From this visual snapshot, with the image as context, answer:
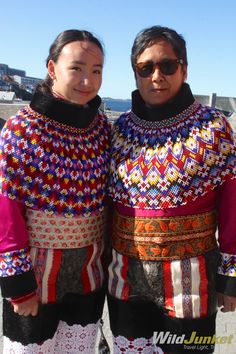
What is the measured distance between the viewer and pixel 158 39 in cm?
174

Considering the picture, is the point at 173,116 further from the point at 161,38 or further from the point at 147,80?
the point at 161,38

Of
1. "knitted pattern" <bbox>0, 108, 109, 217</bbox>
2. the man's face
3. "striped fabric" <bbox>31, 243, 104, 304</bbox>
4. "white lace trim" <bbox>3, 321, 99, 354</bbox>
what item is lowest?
"white lace trim" <bbox>3, 321, 99, 354</bbox>

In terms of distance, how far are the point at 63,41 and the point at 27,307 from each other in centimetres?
114

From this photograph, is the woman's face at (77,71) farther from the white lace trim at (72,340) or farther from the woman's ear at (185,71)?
the white lace trim at (72,340)

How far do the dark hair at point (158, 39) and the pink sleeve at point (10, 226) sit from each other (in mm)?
835

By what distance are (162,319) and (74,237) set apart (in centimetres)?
53

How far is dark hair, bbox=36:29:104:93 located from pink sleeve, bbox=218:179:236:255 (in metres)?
0.82

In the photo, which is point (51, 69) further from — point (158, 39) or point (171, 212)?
point (171, 212)

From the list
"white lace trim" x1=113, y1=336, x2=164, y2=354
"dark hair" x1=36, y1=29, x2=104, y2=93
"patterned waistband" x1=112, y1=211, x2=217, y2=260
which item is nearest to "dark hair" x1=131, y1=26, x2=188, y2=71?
"dark hair" x1=36, y1=29, x2=104, y2=93

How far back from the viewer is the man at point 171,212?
66.9 inches

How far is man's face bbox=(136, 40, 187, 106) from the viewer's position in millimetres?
1741

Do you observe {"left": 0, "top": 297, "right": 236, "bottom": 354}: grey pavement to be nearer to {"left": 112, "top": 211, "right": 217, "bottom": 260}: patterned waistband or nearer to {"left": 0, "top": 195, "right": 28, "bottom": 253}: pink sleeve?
{"left": 112, "top": 211, "right": 217, "bottom": 260}: patterned waistband

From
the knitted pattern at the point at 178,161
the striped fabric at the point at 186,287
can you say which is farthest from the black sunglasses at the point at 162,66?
the striped fabric at the point at 186,287

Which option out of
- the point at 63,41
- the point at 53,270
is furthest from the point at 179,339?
the point at 63,41
